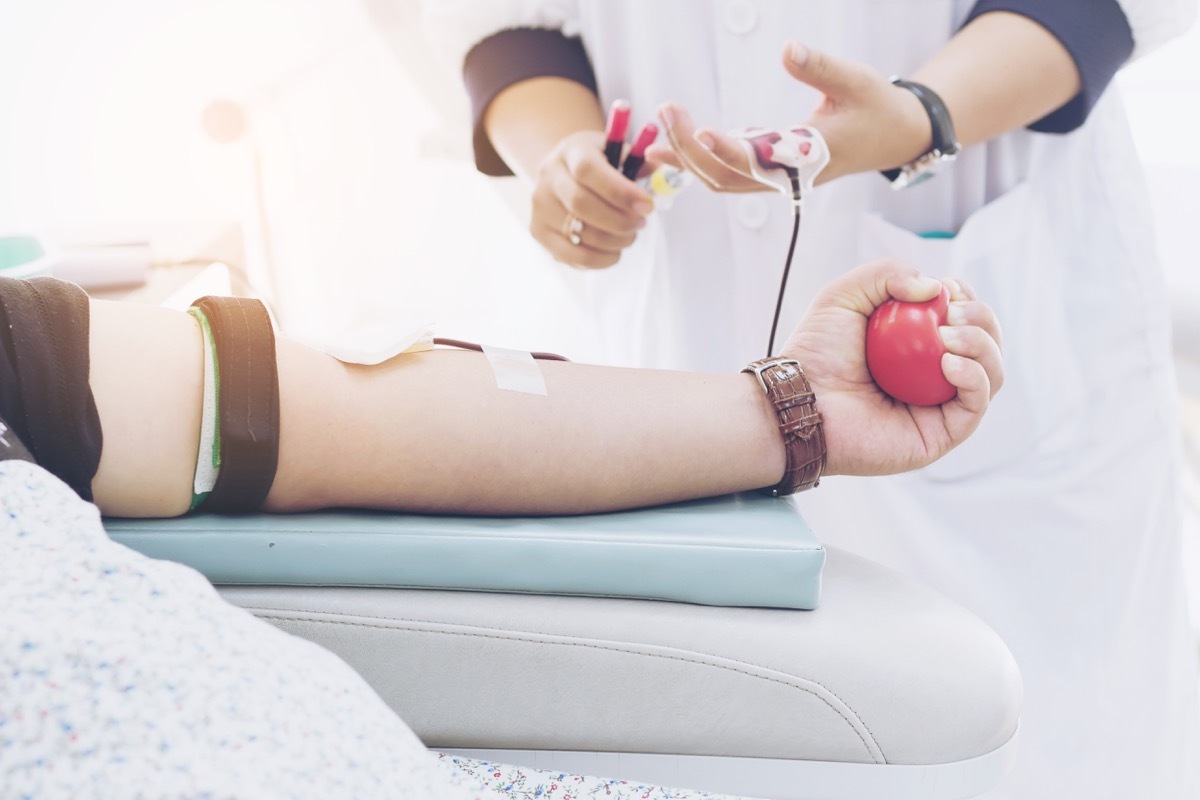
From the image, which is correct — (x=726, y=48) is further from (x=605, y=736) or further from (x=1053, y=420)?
(x=605, y=736)

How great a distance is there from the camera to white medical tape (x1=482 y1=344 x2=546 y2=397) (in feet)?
2.08

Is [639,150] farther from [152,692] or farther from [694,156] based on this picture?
[152,692]

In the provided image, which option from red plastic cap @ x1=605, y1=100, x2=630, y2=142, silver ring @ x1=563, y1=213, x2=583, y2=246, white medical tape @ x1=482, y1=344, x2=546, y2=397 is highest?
red plastic cap @ x1=605, y1=100, x2=630, y2=142

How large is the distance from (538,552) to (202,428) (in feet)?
0.70

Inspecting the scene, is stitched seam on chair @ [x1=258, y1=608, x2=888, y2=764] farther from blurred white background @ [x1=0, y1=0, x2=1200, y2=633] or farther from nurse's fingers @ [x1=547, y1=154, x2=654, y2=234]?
blurred white background @ [x1=0, y1=0, x2=1200, y2=633]

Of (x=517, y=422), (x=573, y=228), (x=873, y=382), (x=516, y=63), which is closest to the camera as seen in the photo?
(x=517, y=422)

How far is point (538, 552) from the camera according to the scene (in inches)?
21.6

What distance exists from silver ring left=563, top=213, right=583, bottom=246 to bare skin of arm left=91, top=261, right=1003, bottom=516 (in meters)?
0.32

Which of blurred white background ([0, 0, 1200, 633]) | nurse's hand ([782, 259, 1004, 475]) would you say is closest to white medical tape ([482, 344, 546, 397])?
nurse's hand ([782, 259, 1004, 475])

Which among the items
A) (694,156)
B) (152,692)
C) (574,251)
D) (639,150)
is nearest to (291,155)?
(574,251)

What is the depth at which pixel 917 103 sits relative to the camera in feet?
2.77

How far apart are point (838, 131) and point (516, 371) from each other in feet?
1.25

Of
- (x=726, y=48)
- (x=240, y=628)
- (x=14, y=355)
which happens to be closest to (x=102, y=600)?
(x=240, y=628)

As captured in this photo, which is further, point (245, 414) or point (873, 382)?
point (873, 382)
